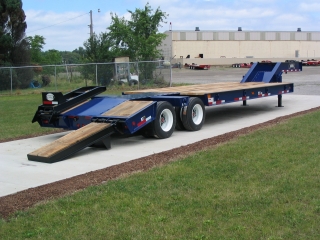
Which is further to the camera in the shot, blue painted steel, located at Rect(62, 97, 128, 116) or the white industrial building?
the white industrial building

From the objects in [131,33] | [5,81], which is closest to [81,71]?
[5,81]

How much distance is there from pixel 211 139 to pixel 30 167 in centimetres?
412

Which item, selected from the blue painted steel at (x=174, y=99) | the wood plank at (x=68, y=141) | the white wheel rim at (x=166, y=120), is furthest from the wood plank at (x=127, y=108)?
the blue painted steel at (x=174, y=99)

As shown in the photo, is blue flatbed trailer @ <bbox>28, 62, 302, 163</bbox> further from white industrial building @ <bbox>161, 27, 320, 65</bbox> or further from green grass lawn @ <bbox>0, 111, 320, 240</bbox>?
white industrial building @ <bbox>161, 27, 320, 65</bbox>

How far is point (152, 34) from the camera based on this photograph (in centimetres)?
3700

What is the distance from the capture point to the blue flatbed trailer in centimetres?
938

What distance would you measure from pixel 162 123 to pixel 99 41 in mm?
24183

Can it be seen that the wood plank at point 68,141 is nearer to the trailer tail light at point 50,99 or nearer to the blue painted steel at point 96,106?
the blue painted steel at point 96,106

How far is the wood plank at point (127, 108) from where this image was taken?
33.5 ft

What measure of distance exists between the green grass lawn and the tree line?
22975 millimetres

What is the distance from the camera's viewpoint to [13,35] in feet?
107

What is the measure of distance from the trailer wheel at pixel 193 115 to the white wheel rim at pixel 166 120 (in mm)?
592

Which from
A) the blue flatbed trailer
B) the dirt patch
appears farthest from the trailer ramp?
the dirt patch

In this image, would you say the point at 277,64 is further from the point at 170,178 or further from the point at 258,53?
the point at 258,53
